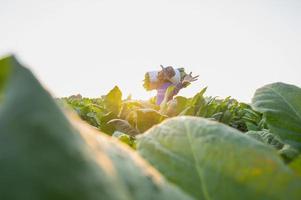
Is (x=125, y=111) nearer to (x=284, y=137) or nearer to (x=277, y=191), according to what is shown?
(x=284, y=137)

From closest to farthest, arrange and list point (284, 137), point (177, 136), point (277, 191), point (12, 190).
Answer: point (12, 190)
point (277, 191)
point (177, 136)
point (284, 137)

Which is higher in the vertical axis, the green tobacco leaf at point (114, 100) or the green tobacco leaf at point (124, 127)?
the green tobacco leaf at point (114, 100)

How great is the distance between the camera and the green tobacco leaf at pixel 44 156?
9.5 inches

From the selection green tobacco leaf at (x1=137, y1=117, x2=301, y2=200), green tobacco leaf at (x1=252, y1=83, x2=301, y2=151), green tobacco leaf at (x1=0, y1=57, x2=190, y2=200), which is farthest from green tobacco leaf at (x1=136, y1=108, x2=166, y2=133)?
green tobacco leaf at (x1=0, y1=57, x2=190, y2=200)

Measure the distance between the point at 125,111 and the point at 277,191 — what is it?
1.99 meters

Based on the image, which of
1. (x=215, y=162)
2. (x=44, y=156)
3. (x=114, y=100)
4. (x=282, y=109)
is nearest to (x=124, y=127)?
(x=114, y=100)

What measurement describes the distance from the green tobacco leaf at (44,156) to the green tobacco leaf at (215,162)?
172 millimetres

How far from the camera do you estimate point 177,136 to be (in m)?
0.52

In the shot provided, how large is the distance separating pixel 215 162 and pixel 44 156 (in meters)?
0.27

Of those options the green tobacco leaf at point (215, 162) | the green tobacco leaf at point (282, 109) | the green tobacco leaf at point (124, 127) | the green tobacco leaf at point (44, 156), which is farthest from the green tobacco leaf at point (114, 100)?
the green tobacco leaf at point (44, 156)

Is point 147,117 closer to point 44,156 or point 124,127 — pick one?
point 124,127

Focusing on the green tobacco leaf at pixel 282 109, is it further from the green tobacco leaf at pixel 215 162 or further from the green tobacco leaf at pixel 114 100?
the green tobacco leaf at pixel 114 100

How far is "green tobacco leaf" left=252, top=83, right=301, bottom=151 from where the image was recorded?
90cm

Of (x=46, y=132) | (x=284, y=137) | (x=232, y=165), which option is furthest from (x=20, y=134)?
(x=284, y=137)
